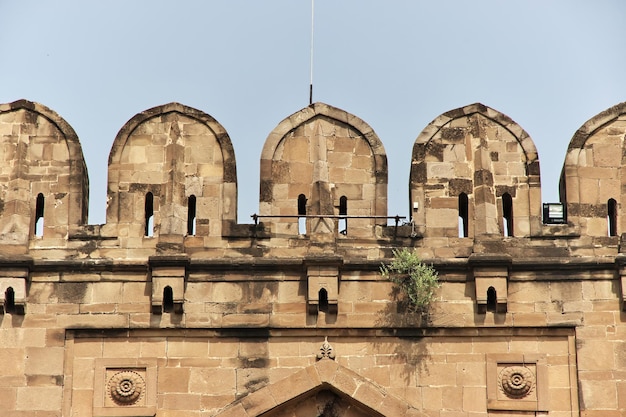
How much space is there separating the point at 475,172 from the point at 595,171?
170 centimetres

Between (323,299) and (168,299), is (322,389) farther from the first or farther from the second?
(168,299)

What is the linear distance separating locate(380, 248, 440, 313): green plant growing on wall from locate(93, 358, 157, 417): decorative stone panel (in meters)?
3.50

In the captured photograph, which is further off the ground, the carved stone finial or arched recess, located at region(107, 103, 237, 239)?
arched recess, located at region(107, 103, 237, 239)

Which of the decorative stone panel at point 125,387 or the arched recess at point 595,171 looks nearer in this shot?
the decorative stone panel at point 125,387

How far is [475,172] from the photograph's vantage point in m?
28.2

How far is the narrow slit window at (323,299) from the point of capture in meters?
27.4

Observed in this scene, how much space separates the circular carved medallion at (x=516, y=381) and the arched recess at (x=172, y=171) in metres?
4.39

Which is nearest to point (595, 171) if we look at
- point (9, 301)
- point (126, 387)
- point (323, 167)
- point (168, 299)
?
point (323, 167)

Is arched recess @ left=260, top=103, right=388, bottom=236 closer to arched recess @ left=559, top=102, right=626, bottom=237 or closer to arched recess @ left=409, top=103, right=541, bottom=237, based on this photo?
arched recess @ left=409, top=103, right=541, bottom=237

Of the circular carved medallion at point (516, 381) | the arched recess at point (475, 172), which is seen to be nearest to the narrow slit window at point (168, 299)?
the arched recess at point (475, 172)

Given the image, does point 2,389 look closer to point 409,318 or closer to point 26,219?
point 26,219

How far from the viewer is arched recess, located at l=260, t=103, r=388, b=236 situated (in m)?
28.0

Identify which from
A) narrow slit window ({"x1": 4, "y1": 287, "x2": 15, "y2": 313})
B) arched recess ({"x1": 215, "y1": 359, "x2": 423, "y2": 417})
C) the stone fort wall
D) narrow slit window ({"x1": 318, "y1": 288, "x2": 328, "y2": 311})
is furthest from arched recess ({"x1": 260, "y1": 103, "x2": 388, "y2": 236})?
narrow slit window ({"x1": 4, "y1": 287, "x2": 15, "y2": 313})

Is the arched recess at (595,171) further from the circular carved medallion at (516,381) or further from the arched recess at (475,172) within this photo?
the circular carved medallion at (516,381)
